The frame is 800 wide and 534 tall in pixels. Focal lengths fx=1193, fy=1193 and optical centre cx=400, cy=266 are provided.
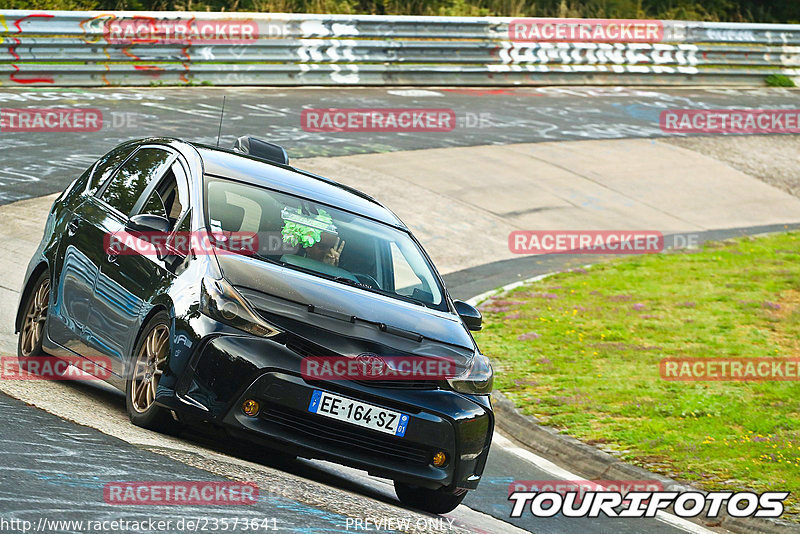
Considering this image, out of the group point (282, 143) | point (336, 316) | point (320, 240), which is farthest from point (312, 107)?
point (336, 316)

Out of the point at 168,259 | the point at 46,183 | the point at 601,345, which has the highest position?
the point at 168,259

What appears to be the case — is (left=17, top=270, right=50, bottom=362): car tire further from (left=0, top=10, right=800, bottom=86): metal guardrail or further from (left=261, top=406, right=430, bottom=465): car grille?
(left=0, top=10, right=800, bottom=86): metal guardrail

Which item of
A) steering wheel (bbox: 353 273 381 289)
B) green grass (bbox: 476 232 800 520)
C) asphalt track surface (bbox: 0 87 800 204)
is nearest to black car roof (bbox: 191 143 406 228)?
steering wheel (bbox: 353 273 381 289)

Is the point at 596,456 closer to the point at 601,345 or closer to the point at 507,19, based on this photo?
the point at 601,345

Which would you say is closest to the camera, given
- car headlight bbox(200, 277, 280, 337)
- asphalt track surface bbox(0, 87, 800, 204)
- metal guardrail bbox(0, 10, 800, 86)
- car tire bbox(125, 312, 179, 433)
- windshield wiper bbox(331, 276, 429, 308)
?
car headlight bbox(200, 277, 280, 337)

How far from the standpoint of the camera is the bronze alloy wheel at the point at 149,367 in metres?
6.50

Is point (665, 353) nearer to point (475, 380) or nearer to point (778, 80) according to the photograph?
point (475, 380)

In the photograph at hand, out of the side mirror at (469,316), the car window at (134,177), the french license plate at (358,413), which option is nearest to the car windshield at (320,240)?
the side mirror at (469,316)

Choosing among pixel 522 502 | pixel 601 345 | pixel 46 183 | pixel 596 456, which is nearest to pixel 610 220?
pixel 601 345

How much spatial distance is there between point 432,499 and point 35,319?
3.26m

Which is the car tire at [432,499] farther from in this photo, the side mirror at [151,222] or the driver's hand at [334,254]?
the side mirror at [151,222]

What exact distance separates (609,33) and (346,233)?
71.9 feet

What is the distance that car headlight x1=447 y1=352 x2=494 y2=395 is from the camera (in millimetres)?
6652

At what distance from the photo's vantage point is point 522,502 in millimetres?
7934
